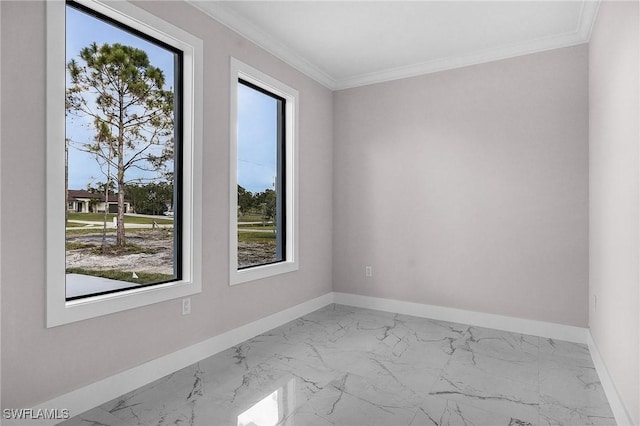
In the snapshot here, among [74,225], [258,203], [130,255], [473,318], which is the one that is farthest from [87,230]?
[473,318]

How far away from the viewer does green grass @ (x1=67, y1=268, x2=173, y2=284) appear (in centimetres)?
226

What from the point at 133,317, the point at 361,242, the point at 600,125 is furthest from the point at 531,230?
the point at 133,317

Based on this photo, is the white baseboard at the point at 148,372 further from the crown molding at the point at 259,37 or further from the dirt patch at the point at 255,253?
the crown molding at the point at 259,37

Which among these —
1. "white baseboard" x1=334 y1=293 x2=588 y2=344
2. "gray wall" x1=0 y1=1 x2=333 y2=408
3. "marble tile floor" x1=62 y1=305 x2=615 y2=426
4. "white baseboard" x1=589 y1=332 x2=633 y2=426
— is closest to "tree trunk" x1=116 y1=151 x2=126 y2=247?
"gray wall" x1=0 y1=1 x2=333 y2=408

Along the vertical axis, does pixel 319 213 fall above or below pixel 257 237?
above

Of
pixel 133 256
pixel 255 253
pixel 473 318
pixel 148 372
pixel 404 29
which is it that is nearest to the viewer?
pixel 148 372

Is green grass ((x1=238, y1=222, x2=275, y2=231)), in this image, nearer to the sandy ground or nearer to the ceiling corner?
the sandy ground

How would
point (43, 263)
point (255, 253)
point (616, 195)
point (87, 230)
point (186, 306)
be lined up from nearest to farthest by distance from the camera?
point (43, 263) < point (616, 195) < point (87, 230) < point (186, 306) < point (255, 253)

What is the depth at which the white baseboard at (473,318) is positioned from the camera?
333cm

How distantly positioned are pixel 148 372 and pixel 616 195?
3083 mm

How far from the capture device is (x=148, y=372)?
2451 millimetres

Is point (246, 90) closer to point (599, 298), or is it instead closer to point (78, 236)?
point (78, 236)

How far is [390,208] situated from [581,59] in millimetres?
2197

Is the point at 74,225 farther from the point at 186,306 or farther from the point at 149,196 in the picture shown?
the point at 186,306
